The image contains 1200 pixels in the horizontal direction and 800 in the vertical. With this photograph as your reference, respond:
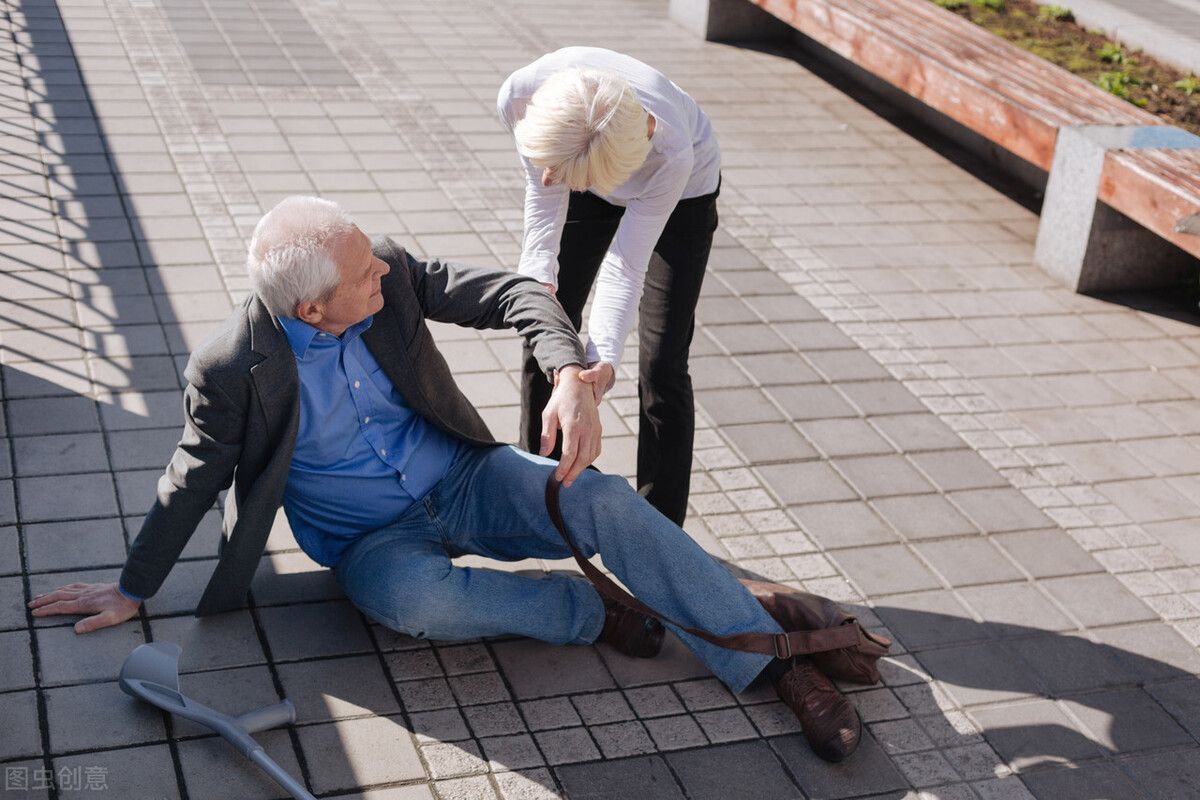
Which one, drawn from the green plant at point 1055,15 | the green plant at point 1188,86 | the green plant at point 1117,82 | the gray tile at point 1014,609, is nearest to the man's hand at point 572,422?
the gray tile at point 1014,609

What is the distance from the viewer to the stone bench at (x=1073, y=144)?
18.4 feet

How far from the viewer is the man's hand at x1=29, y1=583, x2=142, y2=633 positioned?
3131 millimetres

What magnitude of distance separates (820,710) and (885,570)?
0.88m

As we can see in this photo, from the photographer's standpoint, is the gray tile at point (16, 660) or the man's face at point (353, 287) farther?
the gray tile at point (16, 660)

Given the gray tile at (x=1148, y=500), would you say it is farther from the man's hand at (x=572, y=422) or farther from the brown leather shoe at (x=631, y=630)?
the man's hand at (x=572, y=422)

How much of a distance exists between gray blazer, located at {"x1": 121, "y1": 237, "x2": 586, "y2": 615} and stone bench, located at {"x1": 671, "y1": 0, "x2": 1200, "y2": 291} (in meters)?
3.63

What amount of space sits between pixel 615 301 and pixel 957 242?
385cm

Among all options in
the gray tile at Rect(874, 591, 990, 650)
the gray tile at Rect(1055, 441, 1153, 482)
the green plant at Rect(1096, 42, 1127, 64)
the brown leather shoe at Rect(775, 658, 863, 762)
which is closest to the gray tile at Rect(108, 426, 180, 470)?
the brown leather shoe at Rect(775, 658, 863, 762)

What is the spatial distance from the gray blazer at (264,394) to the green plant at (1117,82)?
537 cm

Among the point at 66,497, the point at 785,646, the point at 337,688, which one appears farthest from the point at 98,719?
the point at 785,646

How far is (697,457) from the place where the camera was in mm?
4367

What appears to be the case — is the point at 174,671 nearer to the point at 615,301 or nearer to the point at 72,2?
the point at 615,301

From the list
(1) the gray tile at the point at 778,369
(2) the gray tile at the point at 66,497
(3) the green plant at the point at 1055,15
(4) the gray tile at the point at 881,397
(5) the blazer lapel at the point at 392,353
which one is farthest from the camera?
(3) the green plant at the point at 1055,15

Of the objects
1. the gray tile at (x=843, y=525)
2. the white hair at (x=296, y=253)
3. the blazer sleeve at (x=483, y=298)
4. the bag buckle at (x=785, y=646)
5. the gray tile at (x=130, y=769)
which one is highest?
the white hair at (x=296, y=253)
